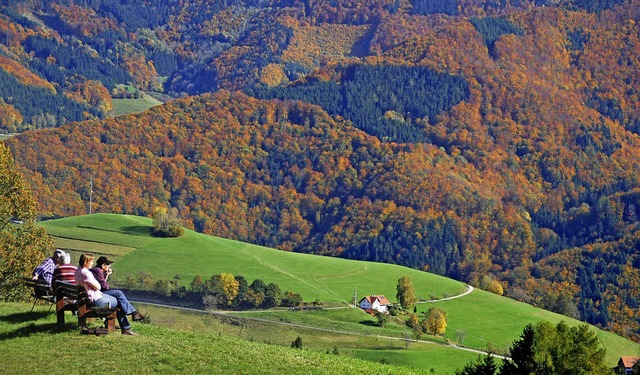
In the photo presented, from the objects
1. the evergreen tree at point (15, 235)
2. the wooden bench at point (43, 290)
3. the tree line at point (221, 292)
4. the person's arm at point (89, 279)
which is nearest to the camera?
the person's arm at point (89, 279)

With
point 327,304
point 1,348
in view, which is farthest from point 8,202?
point 327,304

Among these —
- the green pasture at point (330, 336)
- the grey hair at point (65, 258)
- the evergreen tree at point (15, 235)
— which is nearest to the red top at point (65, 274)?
the grey hair at point (65, 258)

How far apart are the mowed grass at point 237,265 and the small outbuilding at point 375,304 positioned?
2656mm

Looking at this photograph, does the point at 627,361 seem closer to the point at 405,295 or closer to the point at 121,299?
the point at 405,295

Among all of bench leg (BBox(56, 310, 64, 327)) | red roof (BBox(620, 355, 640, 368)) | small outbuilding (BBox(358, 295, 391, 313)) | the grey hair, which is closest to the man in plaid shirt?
the grey hair

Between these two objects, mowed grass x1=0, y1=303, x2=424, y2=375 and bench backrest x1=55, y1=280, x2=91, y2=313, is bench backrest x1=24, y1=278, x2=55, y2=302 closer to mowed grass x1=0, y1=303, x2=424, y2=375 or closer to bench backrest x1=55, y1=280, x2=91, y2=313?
mowed grass x1=0, y1=303, x2=424, y2=375

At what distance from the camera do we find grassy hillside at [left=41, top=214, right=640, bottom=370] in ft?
424

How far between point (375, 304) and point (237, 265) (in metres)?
22.2

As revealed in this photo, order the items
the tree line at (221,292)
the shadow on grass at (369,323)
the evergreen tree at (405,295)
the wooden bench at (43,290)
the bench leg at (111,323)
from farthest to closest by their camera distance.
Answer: the evergreen tree at (405,295) → the tree line at (221,292) → the shadow on grass at (369,323) → the wooden bench at (43,290) → the bench leg at (111,323)

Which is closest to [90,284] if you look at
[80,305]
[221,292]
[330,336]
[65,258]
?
[80,305]

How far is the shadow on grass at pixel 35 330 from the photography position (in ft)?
106

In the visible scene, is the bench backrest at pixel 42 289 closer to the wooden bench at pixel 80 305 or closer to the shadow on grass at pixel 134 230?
the wooden bench at pixel 80 305

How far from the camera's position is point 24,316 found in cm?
3428

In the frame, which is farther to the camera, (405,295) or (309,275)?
(309,275)
